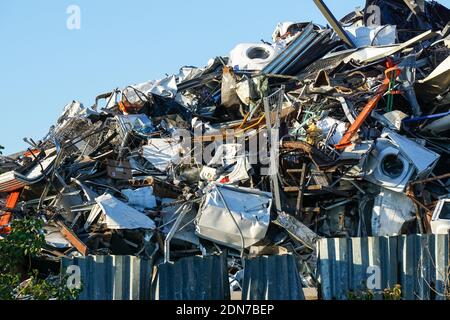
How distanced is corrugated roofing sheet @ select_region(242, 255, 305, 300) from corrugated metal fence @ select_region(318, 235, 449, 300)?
1.55 feet

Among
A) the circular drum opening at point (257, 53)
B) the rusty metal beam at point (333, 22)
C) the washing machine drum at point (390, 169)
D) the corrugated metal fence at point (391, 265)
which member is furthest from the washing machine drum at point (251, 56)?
the corrugated metal fence at point (391, 265)

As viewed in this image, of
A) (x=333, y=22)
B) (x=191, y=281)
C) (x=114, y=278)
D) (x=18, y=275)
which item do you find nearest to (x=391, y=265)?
(x=191, y=281)

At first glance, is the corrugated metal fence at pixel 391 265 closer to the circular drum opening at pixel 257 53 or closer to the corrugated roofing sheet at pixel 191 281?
the corrugated roofing sheet at pixel 191 281

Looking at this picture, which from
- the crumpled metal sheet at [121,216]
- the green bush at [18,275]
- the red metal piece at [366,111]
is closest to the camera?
the green bush at [18,275]

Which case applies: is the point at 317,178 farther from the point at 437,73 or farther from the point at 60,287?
the point at 60,287

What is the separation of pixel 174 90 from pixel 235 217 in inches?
211

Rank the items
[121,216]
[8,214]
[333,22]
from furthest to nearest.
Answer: [333,22]
[8,214]
[121,216]

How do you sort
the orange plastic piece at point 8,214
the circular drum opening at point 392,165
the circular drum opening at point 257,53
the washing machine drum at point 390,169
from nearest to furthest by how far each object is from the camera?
the orange plastic piece at point 8,214 → the washing machine drum at point 390,169 → the circular drum opening at point 392,165 → the circular drum opening at point 257,53

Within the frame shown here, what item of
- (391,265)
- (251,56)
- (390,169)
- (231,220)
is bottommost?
(391,265)

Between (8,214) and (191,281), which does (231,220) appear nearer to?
(8,214)

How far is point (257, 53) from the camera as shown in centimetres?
1599

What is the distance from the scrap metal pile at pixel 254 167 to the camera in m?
10.4

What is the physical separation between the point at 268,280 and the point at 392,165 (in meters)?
4.81

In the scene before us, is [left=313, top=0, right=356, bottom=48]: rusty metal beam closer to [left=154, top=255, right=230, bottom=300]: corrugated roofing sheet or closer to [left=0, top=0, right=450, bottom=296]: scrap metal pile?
[left=0, top=0, right=450, bottom=296]: scrap metal pile
